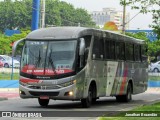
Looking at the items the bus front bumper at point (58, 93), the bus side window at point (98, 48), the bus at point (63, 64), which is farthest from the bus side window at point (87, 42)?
the bus front bumper at point (58, 93)

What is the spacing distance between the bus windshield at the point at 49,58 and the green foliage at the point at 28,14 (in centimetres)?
10543

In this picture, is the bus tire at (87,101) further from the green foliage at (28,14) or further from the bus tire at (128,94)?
the green foliage at (28,14)

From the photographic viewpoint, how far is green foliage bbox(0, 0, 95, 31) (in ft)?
411

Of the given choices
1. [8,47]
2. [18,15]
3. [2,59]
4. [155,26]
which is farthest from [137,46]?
[18,15]

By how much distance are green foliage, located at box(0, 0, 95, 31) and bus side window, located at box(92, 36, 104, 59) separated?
104m

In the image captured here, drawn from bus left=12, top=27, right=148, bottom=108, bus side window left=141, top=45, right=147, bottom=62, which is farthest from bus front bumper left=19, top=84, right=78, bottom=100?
bus side window left=141, top=45, right=147, bottom=62

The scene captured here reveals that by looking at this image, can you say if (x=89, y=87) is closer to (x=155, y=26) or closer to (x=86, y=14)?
(x=155, y=26)

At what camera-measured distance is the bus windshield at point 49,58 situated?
18.7m

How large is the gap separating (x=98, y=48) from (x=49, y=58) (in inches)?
105

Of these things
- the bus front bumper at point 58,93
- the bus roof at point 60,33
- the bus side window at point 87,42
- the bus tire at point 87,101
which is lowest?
the bus tire at point 87,101

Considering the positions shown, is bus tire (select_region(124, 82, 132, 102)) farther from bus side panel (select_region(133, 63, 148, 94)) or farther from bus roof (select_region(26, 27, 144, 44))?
bus roof (select_region(26, 27, 144, 44))

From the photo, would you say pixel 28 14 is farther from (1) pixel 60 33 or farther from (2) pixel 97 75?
(1) pixel 60 33

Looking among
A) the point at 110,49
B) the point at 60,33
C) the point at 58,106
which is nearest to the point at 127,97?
the point at 110,49

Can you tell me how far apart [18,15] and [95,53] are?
107485mm
